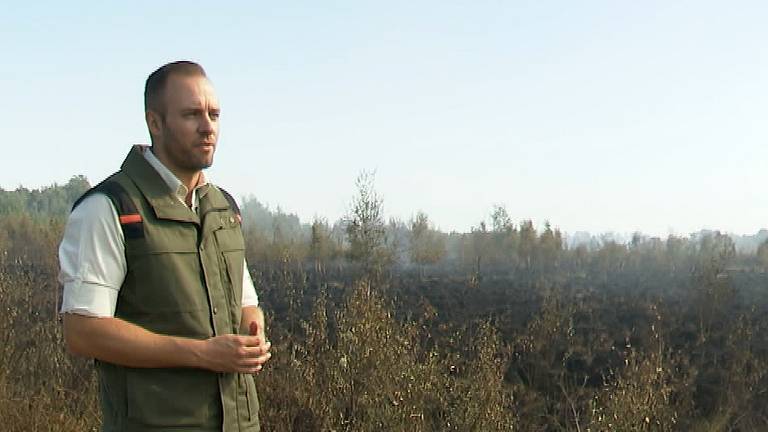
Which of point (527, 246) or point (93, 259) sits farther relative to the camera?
point (527, 246)

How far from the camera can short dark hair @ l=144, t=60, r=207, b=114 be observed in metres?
1.94

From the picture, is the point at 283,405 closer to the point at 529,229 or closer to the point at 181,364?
the point at 181,364

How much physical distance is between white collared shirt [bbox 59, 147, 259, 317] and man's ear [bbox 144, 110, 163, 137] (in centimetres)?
24

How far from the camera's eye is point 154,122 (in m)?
1.97

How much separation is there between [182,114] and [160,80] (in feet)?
0.37

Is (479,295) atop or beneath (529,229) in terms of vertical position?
beneath

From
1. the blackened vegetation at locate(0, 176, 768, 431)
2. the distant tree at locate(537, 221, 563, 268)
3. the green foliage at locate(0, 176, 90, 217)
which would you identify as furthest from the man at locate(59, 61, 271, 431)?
the green foliage at locate(0, 176, 90, 217)

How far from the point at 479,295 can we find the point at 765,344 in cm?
623

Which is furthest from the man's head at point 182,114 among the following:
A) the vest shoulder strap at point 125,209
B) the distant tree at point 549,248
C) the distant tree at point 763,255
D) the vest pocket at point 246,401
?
the distant tree at point 763,255

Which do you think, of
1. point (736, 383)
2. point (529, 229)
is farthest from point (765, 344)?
point (529, 229)

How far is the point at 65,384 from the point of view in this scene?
666cm

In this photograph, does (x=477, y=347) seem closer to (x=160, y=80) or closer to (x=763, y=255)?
(x=160, y=80)

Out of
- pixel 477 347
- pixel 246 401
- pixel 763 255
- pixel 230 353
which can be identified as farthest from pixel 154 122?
pixel 763 255

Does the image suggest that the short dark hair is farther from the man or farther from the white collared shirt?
the white collared shirt
